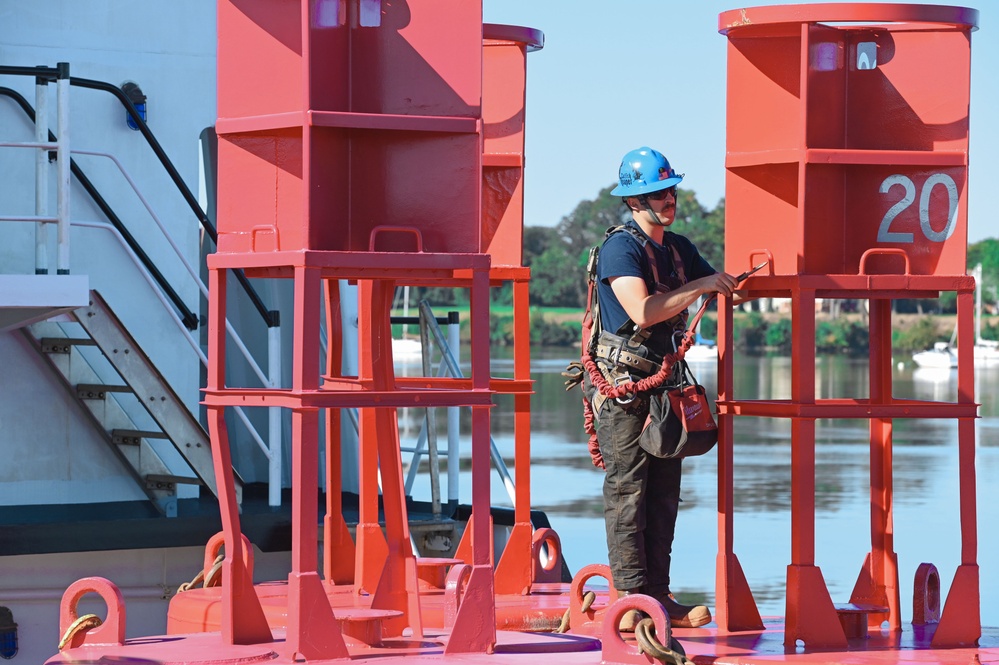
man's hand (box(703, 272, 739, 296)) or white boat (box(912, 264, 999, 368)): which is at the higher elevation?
man's hand (box(703, 272, 739, 296))

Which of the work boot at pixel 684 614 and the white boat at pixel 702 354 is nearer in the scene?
the work boot at pixel 684 614

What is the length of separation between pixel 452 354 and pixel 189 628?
308cm

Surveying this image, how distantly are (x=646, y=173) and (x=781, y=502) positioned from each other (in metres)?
20.3

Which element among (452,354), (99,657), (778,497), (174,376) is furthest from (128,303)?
(778,497)

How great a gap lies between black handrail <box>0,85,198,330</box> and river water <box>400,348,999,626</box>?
4.92 m

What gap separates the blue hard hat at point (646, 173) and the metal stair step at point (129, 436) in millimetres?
4368

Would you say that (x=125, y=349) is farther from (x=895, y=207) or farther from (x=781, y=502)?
(x=781, y=502)

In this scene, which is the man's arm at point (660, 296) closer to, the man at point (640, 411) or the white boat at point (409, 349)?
the man at point (640, 411)

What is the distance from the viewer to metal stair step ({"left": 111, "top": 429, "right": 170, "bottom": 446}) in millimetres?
10305

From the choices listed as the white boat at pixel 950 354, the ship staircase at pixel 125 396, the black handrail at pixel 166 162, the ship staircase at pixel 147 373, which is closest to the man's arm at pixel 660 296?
the ship staircase at pixel 147 373

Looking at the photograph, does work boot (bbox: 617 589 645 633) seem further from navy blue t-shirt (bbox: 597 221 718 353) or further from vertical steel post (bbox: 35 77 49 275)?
vertical steel post (bbox: 35 77 49 275)

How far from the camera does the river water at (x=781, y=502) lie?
20.1 meters

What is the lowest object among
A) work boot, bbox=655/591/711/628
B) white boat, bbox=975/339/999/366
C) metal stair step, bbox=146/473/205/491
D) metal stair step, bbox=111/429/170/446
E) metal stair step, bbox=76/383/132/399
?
white boat, bbox=975/339/999/366

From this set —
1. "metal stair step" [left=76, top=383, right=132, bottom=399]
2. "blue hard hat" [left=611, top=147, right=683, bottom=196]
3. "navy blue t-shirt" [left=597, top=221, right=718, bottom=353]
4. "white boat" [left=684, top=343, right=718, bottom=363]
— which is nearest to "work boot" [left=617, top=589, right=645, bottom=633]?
"navy blue t-shirt" [left=597, top=221, right=718, bottom=353]
